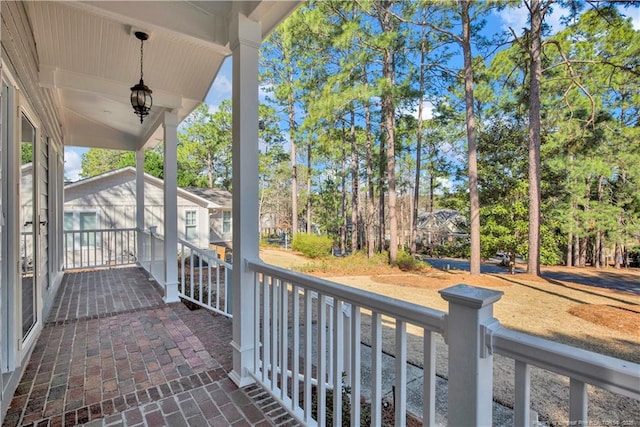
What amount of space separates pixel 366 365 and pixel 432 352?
2856mm

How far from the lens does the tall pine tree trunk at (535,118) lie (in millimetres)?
8755

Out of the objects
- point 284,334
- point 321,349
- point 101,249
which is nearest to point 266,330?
point 284,334

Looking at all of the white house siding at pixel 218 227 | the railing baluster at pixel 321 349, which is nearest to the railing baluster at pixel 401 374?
the railing baluster at pixel 321 349

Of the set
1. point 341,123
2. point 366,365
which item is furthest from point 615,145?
point 366,365

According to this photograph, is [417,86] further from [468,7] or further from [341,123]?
[341,123]

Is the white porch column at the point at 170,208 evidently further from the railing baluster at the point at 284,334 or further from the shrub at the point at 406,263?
the shrub at the point at 406,263

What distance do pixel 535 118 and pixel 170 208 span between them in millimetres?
9856

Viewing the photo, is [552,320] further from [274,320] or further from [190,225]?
[190,225]

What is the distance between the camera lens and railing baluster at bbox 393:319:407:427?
121 centimetres

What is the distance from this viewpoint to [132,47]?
313 centimetres

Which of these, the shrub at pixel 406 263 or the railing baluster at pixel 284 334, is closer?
the railing baluster at pixel 284 334

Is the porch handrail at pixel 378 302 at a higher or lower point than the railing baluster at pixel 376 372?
higher

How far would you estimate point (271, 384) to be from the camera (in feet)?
7.13

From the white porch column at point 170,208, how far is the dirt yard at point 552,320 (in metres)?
3.20
